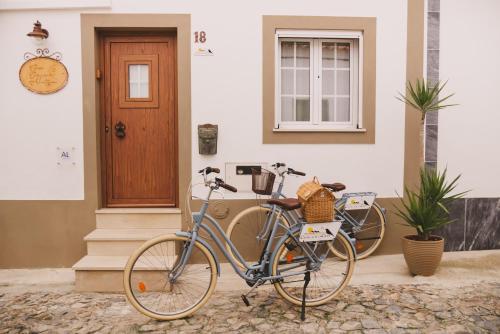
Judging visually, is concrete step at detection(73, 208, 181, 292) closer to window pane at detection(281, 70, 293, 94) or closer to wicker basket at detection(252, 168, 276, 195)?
wicker basket at detection(252, 168, 276, 195)

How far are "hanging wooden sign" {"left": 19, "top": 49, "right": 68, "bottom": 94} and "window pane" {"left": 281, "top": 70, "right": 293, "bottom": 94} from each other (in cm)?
273

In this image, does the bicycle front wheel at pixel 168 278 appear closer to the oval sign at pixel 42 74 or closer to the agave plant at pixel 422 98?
the oval sign at pixel 42 74

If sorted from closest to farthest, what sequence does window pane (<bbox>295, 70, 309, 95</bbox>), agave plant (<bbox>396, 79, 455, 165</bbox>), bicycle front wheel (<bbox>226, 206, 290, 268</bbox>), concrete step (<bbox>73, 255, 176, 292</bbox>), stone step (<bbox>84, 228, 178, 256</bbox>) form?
1. concrete step (<bbox>73, 255, 176, 292</bbox>)
2. stone step (<bbox>84, 228, 178, 256</bbox>)
3. agave plant (<bbox>396, 79, 455, 165</bbox>)
4. bicycle front wheel (<bbox>226, 206, 290, 268</bbox>)
5. window pane (<bbox>295, 70, 309, 95</bbox>)

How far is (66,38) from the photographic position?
17.5ft

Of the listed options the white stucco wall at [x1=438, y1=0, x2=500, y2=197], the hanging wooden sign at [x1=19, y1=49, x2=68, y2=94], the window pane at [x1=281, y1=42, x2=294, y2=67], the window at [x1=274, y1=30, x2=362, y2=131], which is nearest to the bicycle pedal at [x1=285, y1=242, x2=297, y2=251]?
the window at [x1=274, y1=30, x2=362, y2=131]

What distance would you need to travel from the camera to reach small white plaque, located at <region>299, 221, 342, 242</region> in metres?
3.90

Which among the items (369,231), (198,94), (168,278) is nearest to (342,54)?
(198,94)

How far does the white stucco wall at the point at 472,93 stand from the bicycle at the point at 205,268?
8.66 feet

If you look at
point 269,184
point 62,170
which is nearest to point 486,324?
point 269,184

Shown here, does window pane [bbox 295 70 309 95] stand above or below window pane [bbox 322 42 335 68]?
below

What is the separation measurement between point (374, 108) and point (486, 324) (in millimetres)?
2849

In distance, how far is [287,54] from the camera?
18.6 feet

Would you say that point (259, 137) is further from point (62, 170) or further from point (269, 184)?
point (62, 170)

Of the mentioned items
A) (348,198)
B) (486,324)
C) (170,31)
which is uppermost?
(170,31)
